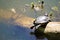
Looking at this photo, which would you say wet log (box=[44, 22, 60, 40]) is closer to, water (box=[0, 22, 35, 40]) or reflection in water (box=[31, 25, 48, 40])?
reflection in water (box=[31, 25, 48, 40])

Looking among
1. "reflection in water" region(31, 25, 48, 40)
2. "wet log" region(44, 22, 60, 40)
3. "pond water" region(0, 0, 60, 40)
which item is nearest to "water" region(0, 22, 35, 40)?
"pond water" region(0, 0, 60, 40)

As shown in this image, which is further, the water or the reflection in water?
the reflection in water

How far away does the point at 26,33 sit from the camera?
4035 mm

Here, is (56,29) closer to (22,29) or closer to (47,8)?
(22,29)

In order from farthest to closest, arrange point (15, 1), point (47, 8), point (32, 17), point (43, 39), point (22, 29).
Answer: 1. point (15, 1)
2. point (47, 8)
3. point (32, 17)
4. point (22, 29)
5. point (43, 39)

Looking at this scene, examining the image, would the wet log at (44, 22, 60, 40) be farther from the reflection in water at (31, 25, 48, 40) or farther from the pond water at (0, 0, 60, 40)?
the pond water at (0, 0, 60, 40)

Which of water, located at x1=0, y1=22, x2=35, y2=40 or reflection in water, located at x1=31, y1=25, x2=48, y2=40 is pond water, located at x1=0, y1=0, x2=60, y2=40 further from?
reflection in water, located at x1=31, y1=25, x2=48, y2=40

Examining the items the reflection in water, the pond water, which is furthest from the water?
the reflection in water

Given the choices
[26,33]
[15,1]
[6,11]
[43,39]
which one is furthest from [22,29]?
[15,1]

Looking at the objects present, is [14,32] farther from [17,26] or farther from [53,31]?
[53,31]

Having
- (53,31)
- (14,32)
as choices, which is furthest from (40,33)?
(14,32)

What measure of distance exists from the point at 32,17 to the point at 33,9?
0.66 meters

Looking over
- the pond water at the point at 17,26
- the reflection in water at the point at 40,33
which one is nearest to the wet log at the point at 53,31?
the reflection in water at the point at 40,33

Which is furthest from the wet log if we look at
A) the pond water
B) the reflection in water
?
the pond water
